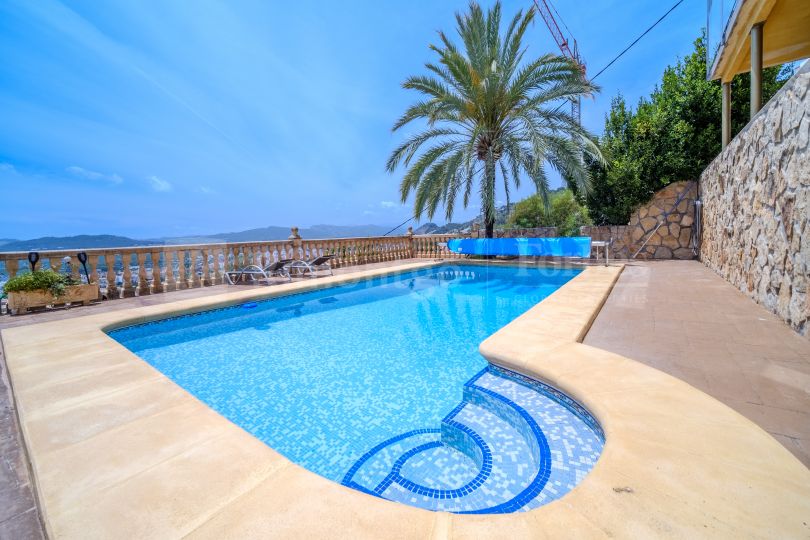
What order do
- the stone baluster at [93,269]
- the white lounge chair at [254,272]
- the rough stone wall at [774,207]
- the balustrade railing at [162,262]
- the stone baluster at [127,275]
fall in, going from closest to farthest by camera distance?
1. the rough stone wall at [774,207]
2. the balustrade railing at [162,262]
3. the stone baluster at [93,269]
4. the stone baluster at [127,275]
5. the white lounge chair at [254,272]

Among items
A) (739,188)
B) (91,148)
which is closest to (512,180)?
(739,188)

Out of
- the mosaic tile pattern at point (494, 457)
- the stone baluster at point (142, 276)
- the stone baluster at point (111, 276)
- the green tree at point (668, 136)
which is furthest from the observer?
the green tree at point (668, 136)

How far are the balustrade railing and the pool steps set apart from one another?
23.9 feet

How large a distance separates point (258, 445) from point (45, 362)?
9.84 ft

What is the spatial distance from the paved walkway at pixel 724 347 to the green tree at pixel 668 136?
240 inches

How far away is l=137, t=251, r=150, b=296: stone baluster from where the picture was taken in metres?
6.99

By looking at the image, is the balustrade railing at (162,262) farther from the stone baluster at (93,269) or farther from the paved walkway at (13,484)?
the paved walkway at (13,484)

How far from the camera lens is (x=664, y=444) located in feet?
5.11

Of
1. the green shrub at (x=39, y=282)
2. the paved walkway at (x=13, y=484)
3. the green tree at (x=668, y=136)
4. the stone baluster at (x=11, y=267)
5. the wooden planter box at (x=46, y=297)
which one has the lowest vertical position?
the paved walkway at (x=13, y=484)

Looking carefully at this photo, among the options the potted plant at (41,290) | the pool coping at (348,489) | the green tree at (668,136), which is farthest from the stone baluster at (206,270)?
the green tree at (668,136)

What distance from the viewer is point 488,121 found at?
416 inches

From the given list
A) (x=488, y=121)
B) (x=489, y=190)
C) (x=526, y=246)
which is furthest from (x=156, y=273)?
(x=488, y=121)

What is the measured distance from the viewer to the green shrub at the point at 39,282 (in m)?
5.43

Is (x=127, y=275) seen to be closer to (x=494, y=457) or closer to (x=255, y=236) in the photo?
(x=494, y=457)
